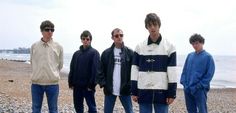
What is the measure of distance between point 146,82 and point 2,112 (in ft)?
17.5

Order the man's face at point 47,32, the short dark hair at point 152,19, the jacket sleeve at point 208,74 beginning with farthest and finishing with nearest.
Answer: the jacket sleeve at point 208,74 < the man's face at point 47,32 < the short dark hair at point 152,19

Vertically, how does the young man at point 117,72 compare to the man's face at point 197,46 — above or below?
below

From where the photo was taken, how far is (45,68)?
6.57m

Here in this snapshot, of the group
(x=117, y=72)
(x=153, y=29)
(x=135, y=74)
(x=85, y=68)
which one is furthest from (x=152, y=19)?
(x=85, y=68)

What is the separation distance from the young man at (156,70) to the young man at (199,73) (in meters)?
1.79

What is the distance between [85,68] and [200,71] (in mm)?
2050

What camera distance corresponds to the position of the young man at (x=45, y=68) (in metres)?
6.58

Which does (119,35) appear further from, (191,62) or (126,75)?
(191,62)

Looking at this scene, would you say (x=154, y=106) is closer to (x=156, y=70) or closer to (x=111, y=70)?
(x=156, y=70)

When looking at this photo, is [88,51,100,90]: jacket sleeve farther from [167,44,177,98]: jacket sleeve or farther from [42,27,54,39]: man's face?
[167,44,177,98]: jacket sleeve

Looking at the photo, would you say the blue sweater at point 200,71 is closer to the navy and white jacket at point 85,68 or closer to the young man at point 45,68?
the navy and white jacket at point 85,68

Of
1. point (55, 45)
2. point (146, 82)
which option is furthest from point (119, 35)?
point (146, 82)

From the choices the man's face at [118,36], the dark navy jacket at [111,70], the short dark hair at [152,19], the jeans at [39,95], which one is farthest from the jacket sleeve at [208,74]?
the jeans at [39,95]

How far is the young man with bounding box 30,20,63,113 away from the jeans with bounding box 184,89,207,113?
2262 mm
